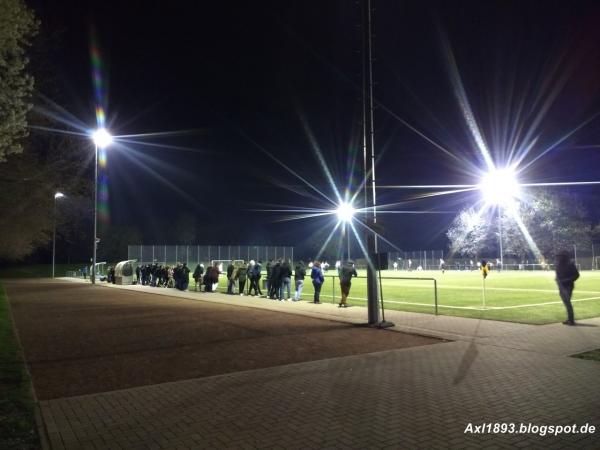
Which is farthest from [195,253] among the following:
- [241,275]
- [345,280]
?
[345,280]

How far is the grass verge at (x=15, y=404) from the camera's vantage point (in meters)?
Result: 5.22

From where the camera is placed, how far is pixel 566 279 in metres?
12.7

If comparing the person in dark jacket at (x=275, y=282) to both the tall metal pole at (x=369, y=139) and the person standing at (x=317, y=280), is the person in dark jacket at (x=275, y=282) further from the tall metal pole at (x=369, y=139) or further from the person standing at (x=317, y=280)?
the tall metal pole at (x=369, y=139)

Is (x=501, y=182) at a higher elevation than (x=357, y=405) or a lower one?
higher

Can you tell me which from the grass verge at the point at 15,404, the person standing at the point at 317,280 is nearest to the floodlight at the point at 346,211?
the person standing at the point at 317,280

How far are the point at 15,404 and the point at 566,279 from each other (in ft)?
40.1

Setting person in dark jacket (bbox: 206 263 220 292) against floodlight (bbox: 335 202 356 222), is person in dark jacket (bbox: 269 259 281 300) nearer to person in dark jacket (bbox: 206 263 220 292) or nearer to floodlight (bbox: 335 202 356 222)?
floodlight (bbox: 335 202 356 222)

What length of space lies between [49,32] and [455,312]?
1982 cm

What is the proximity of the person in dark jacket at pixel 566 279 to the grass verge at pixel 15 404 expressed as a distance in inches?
461

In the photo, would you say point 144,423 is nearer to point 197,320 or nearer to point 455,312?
point 197,320

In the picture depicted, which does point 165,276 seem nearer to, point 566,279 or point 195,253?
point 195,253

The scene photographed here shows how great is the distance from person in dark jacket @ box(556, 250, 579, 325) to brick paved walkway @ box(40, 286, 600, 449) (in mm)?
3309

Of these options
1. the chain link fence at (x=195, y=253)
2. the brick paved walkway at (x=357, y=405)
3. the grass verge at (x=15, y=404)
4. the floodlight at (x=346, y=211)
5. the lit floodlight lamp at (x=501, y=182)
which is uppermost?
the lit floodlight lamp at (x=501, y=182)

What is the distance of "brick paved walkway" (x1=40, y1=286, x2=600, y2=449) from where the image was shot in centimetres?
518
